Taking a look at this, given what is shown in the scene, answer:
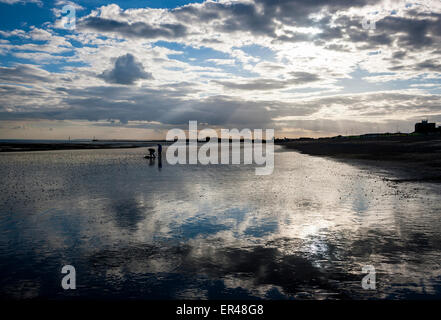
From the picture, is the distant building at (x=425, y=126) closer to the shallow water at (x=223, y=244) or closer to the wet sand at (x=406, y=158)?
the wet sand at (x=406, y=158)

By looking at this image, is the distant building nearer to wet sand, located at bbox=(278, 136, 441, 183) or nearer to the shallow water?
wet sand, located at bbox=(278, 136, 441, 183)

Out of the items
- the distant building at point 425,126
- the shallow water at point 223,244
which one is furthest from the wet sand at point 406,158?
the distant building at point 425,126

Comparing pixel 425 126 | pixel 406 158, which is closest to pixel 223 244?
pixel 406 158

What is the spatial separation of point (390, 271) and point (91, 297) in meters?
7.94

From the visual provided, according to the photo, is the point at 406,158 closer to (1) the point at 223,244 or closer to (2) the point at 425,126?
(1) the point at 223,244

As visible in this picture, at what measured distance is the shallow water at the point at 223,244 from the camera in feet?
25.6

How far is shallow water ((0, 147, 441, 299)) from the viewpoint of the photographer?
307 inches

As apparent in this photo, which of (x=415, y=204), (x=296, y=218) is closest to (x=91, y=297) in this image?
(x=296, y=218)

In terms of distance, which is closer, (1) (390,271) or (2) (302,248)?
(1) (390,271)

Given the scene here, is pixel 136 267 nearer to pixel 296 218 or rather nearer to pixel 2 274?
pixel 2 274

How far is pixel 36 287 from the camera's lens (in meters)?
7.85

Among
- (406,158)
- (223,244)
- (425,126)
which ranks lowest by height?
(223,244)

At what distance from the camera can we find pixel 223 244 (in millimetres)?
11188

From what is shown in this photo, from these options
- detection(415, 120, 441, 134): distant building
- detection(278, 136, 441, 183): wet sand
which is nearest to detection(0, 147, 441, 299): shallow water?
detection(278, 136, 441, 183): wet sand
